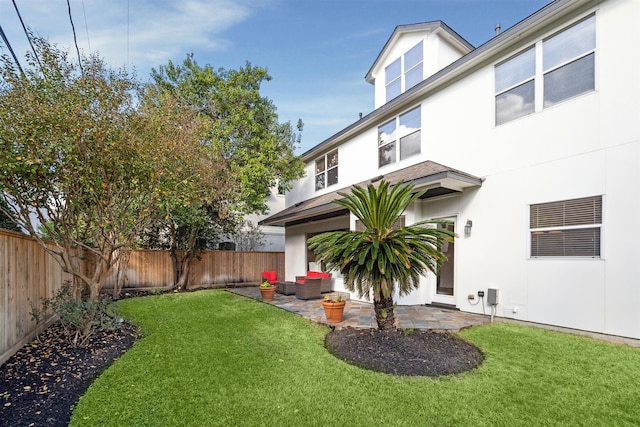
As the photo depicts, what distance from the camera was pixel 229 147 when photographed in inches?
473

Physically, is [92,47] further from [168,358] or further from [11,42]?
[168,358]

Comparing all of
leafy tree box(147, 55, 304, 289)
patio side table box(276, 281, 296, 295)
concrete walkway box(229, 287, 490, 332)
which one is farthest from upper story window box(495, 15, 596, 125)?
patio side table box(276, 281, 296, 295)

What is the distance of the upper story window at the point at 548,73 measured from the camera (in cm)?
581

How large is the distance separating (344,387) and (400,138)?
24.8 feet

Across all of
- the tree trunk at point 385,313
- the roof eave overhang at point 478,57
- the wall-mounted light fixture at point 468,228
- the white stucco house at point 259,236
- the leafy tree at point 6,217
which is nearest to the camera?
A: the leafy tree at point 6,217

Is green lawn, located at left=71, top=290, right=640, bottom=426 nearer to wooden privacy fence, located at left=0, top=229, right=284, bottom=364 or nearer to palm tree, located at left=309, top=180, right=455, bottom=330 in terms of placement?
palm tree, located at left=309, top=180, right=455, bottom=330

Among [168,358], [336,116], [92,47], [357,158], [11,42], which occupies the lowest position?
[168,358]

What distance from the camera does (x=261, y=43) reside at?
1080 cm

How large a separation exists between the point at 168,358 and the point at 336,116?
13.5 m

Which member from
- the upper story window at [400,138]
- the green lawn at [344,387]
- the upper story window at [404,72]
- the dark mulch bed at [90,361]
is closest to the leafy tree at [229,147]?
the upper story window at [400,138]

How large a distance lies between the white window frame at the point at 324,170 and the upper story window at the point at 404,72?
3.07 metres

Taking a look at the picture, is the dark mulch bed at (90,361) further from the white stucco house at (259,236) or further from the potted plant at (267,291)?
the white stucco house at (259,236)

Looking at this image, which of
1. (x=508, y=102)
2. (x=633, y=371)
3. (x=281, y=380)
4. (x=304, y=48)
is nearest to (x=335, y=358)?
(x=281, y=380)

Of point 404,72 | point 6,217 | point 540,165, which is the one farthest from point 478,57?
point 6,217
